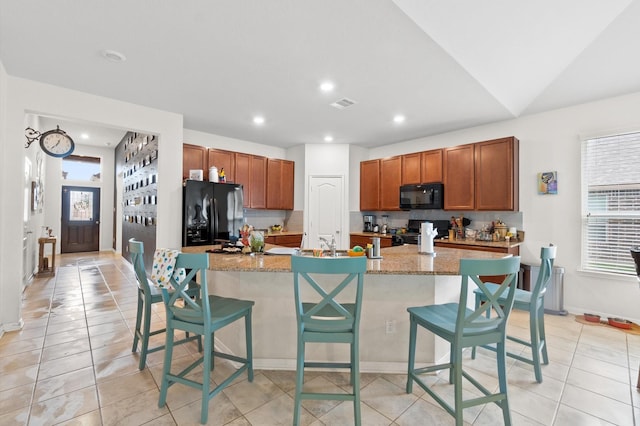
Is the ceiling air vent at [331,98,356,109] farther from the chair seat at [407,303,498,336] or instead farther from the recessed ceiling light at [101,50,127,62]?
the chair seat at [407,303,498,336]

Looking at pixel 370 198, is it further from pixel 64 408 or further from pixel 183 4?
pixel 64 408

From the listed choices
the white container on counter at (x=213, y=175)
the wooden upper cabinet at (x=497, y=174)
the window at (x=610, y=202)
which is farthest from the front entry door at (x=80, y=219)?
the window at (x=610, y=202)

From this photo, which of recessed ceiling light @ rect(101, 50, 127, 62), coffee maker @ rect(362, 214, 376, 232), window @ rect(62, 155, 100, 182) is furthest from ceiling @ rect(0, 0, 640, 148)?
window @ rect(62, 155, 100, 182)

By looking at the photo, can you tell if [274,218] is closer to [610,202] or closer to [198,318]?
[198,318]

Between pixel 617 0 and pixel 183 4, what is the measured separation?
3.36 meters

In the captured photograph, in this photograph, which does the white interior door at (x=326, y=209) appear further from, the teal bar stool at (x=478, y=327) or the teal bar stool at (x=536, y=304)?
the teal bar stool at (x=478, y=327)

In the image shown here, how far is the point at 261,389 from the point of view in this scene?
2.08m

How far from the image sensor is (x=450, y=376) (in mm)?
2180

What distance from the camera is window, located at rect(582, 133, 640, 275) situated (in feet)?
11.3

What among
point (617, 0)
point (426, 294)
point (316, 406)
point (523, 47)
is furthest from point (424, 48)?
point (316, 406)

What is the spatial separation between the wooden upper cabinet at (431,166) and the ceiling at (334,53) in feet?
2.80

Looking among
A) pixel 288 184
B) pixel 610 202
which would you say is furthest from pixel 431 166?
pixel 288 184

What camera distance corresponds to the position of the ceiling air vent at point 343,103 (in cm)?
362

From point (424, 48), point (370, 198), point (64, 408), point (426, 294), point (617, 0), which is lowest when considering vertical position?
point (64, 408)
